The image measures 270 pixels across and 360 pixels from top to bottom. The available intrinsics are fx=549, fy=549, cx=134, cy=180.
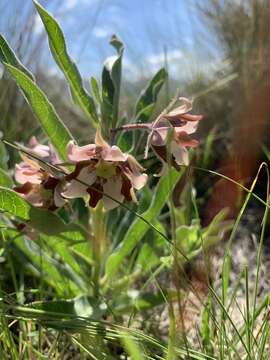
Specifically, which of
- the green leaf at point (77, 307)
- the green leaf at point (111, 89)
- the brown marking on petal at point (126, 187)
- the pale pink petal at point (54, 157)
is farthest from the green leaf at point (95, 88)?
the green leaf at point (77, 307)

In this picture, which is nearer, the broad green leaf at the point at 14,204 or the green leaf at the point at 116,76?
the broad green leaf at the point at 14,204

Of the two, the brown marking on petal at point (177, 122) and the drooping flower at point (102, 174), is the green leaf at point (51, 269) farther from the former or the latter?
the brown marking on petal at point (177, 122)

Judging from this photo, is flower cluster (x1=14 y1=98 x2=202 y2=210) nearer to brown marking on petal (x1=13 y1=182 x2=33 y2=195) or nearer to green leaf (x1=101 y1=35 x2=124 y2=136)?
brown marking on petal (x1=13 y1=182 x2=33 y2=195)

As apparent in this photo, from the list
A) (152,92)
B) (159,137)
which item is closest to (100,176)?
(159,137)

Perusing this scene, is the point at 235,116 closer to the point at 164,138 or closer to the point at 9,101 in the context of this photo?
the point at 9,101

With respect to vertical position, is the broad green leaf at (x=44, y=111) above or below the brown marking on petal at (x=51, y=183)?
above

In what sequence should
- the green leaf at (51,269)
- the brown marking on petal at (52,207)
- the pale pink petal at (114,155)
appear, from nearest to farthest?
the pale pink petal at (114,155) < the brown marking on petal at (52,207) < the green leaf at (51,269)

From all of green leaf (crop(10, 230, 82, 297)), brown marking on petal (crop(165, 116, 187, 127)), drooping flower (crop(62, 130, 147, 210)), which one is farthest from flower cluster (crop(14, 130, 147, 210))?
green leaf (crop(10, 230, 82, 297))
